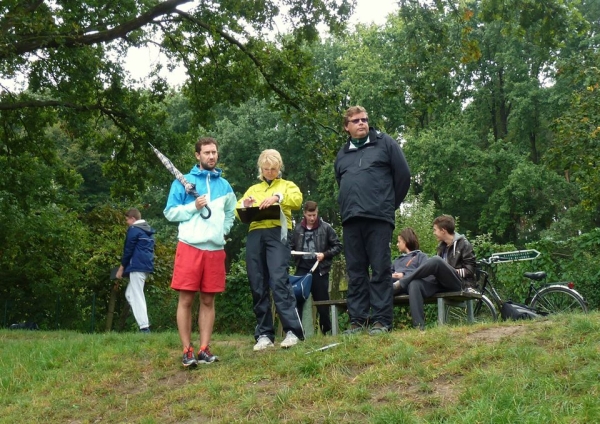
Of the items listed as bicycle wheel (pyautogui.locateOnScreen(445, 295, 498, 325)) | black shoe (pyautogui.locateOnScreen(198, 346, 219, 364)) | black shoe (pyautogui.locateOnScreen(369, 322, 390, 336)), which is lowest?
bicycle wheel (pyautogui.locateOnScreen(445, 295, 498, 325))

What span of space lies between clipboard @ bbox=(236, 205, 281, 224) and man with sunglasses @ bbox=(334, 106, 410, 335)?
0.66 metres

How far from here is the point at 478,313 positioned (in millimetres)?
9633

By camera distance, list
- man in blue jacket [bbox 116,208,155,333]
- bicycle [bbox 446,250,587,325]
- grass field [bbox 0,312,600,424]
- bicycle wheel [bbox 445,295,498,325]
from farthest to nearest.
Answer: man in blue jacket [bbox 116,208,155,333]
bicycle [bbox 446,250,587,325]
bicycle wheel [bbox 445,295,498,325]
grass field [bbox 0,312,600,424]

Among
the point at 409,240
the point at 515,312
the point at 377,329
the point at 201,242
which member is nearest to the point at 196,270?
the point at 201,242

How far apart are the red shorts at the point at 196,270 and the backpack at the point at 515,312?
376 cm

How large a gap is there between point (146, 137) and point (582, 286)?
9.15m

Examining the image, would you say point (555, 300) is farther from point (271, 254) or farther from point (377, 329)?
point (271, 254)

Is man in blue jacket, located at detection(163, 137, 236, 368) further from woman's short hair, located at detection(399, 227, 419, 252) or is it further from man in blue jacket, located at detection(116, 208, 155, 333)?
man in blue jacket, located at detection(116, 208, 155, 333)

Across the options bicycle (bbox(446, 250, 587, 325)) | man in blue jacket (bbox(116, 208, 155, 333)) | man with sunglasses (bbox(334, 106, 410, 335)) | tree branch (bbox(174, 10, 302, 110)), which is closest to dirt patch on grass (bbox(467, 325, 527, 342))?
man with sunglasses (bbox(334, 106, 410, 335))

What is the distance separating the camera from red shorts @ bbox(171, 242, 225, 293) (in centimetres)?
686

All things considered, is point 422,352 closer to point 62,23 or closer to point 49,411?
point 49,411

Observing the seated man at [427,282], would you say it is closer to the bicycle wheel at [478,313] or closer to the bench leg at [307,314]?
the bicycle wheel at [478,313]

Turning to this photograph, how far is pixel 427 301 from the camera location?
327 inches

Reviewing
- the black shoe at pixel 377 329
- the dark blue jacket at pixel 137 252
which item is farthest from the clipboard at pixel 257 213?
the dark blue jacket at pixel 137 252
